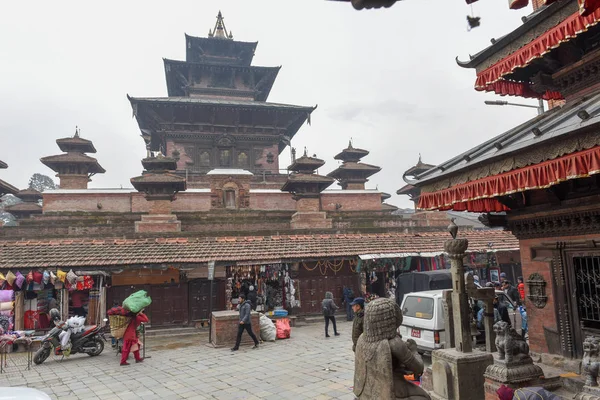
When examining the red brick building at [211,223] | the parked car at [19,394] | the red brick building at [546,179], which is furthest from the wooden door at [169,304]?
the red brick building at [546,179]

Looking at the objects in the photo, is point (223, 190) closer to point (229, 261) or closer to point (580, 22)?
point (229, 261)

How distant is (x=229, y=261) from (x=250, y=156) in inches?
612

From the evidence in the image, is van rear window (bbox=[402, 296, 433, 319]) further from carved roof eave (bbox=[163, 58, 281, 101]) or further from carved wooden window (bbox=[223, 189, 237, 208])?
carved roof eave (bbox=[163, 58, 281, 101])

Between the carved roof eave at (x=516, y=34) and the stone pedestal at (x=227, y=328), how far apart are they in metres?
9.05

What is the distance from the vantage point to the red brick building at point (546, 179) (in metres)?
4.47

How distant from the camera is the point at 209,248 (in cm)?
1529

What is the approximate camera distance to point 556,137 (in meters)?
3.90

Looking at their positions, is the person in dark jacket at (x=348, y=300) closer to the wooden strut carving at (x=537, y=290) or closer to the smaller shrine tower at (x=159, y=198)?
the smaller shrine tower at (x=159, y=198)

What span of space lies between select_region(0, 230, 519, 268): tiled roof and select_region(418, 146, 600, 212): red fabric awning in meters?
9.77

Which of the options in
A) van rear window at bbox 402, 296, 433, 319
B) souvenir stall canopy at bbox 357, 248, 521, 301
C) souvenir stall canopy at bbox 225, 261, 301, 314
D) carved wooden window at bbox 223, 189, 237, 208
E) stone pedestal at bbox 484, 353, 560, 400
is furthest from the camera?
carved wooden window at bbox 223, 189, 237, 208

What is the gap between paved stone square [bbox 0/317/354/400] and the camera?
24.7ft

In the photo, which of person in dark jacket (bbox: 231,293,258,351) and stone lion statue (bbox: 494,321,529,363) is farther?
person in dark jacket (bbox: 231,293,258,351)

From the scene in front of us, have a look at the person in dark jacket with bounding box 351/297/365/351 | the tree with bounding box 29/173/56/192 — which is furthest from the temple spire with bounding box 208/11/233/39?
the tree with bounding box 29/173/56/192

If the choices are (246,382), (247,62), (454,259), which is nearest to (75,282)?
(246,382)
